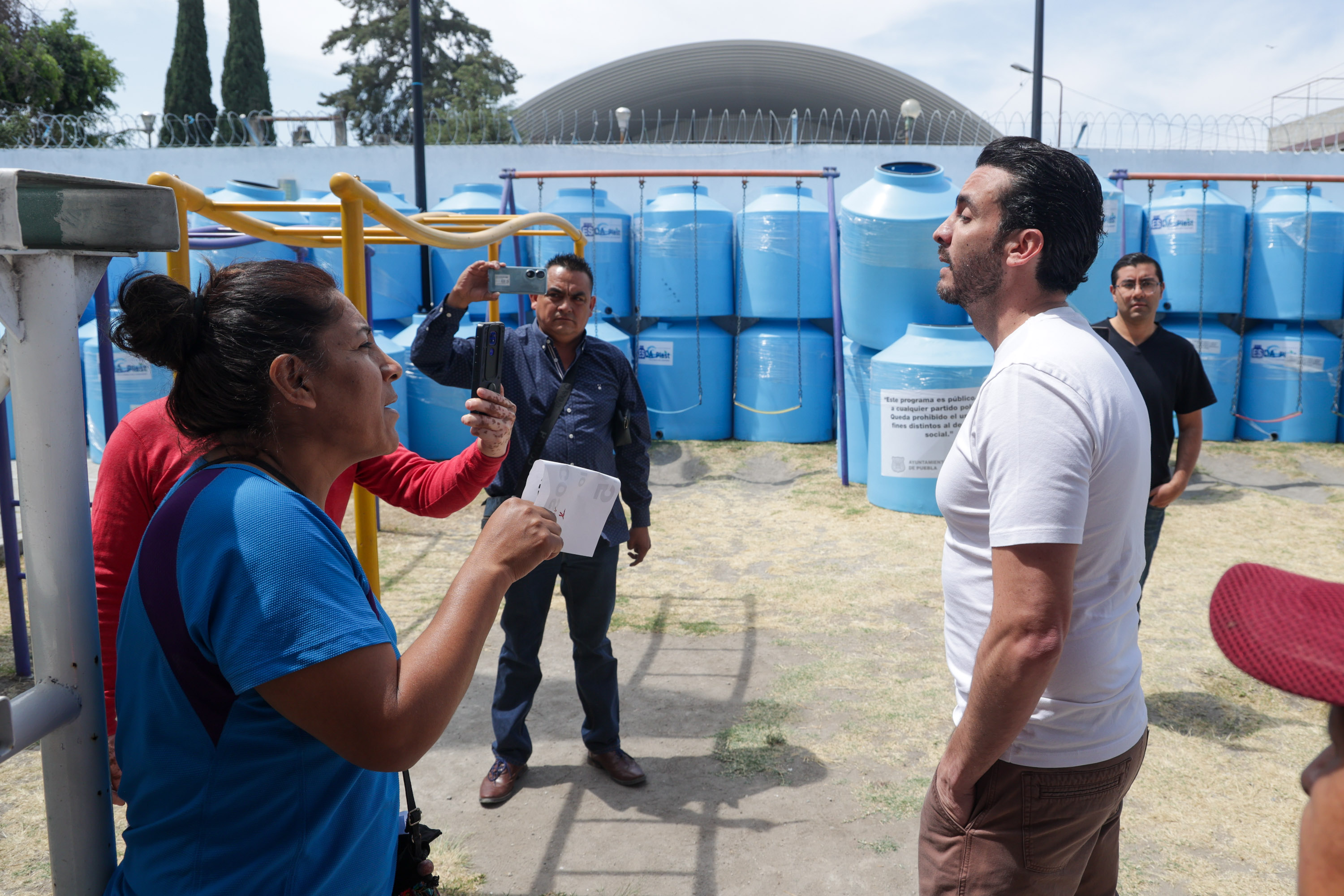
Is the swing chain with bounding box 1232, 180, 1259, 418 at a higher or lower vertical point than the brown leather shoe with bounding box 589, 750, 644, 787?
higher

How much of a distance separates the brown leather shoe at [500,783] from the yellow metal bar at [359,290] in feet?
4.07

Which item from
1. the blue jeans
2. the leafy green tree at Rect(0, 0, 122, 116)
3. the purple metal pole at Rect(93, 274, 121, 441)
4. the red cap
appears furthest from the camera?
the leafy green tree at Rect(0, 0, 122, 116)

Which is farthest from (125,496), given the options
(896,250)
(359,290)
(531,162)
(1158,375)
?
(531,162)

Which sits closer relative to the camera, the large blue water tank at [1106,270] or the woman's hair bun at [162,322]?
the woman's hair bun at [162,322]

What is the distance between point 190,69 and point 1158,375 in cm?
2771

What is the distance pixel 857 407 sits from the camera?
297 inches

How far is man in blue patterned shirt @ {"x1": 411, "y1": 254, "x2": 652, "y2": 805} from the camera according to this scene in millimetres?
2998

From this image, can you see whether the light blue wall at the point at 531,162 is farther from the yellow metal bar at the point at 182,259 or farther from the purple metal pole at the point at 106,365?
the yellow metal bar at the point at 182,259

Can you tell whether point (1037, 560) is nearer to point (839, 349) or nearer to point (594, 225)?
point (839, 349)

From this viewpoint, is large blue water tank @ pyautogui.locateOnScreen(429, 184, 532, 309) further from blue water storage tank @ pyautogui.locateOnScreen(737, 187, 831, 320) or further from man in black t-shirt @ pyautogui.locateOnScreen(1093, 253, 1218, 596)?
man in black t-shirt @ pyautogui.locateOnScreen(1093, 253, 1218, 596)

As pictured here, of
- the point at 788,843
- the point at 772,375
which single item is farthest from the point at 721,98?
the point at 788,843

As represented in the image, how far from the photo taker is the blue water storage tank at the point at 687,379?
29.3 feet

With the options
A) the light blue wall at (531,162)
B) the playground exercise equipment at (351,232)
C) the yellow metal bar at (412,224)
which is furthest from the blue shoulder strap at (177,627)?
the light blue wall at (531,162)

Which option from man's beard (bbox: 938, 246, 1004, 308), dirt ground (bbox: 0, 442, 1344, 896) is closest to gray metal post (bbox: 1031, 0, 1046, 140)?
dirt ground (bbox: 0, 442, 1344, 896)
